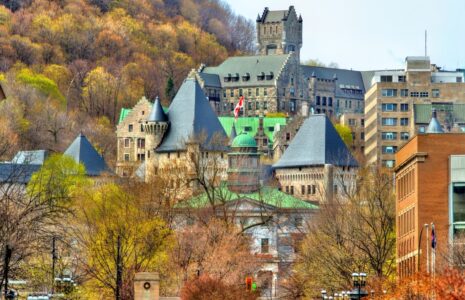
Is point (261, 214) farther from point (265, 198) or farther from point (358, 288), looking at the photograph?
point (358, 288)

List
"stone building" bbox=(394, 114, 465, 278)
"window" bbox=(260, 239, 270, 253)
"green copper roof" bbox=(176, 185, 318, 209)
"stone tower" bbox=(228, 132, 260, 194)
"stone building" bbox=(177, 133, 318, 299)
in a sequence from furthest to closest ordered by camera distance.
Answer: "stone tower" bbox=(228, 132, 260, 194), "window" bbox=(260, 239, 270, 253), "green copper roof" bbox=(176, 185, 318, 209), "stone building" bbox=(177, 133, 318, 299), "stone building" bbox=(394, 114, 465, 278)

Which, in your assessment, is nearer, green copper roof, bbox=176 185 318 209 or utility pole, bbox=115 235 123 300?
utility pole, bbox=115 235 123 300

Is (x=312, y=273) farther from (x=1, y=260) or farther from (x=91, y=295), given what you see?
(x=1, y=260)

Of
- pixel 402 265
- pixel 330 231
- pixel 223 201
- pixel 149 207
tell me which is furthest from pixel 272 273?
pixel 402 265

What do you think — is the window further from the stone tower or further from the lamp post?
the lamp post

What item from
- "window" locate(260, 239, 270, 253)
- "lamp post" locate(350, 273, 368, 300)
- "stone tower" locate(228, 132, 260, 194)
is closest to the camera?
"lamp post" locate(350, 273, 368, 300)

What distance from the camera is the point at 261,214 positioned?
17475cm

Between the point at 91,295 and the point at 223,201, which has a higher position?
the point at 223,201

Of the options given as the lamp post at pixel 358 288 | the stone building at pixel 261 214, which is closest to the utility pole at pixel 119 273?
the lamp post at pixel 358 288

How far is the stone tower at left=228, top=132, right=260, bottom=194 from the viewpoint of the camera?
18700 centimetres

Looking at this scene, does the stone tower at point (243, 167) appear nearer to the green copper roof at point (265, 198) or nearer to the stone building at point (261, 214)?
the stone building at point (261, 214)

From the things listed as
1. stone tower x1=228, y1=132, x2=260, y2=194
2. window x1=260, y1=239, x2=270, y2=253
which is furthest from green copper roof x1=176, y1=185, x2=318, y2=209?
window x1=260, y1=239, x2=270, y2=253

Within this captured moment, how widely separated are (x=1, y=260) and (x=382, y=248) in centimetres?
4107

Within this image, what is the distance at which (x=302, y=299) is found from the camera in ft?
437
